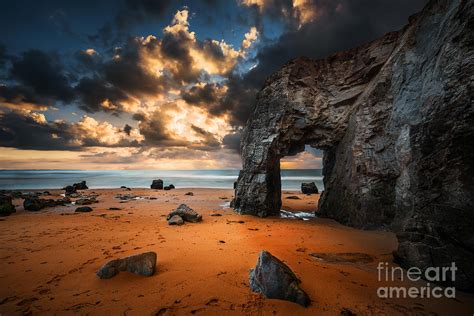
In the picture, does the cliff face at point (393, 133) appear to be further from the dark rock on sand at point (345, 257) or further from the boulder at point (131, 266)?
the boulder at point (131, 266)

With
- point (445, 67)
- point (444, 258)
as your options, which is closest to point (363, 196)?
point (444, 258)

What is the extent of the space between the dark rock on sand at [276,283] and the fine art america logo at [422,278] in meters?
1.68

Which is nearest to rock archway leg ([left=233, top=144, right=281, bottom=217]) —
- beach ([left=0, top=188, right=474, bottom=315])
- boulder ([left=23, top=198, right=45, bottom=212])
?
beach ([left=0, top=188, right=474, bottom=315])

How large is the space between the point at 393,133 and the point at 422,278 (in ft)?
16.9

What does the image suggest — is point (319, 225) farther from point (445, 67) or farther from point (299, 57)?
point (299, 57)

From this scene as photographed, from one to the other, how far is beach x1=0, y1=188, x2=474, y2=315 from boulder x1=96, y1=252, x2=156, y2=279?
119mm

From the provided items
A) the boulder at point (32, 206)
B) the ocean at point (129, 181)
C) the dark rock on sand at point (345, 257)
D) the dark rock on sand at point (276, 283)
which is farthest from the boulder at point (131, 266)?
the ocean at point (129, 181)

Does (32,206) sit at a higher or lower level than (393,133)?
lower

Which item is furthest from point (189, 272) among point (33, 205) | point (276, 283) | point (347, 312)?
point (33, 205)

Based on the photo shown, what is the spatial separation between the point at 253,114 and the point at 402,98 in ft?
28.5

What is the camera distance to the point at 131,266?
457cm

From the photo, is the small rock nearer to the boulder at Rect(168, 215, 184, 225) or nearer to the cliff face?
the cliff face

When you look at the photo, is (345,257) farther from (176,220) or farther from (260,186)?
(176,220)

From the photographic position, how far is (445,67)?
14.7 ft
